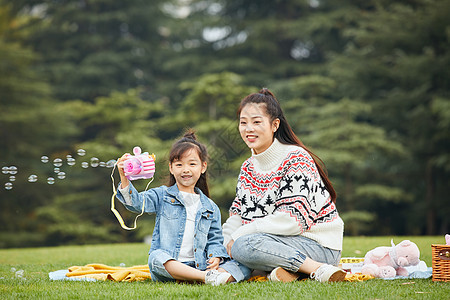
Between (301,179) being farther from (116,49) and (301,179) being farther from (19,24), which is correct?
(19,24)

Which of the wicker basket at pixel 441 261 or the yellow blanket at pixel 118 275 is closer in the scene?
the wicker basket at pixel 441 261

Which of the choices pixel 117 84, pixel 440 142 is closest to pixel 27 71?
pixel 117 84

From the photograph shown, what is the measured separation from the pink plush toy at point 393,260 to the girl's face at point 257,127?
3.54 ft

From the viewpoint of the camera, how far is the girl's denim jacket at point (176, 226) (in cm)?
367

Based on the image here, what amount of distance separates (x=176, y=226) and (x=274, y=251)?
0.66 m

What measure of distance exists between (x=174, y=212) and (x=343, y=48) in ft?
43.2

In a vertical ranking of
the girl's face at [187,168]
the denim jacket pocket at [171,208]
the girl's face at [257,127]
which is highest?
the girl's face at [257,127]

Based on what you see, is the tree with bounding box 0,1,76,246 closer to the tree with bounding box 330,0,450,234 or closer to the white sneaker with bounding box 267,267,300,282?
the tree with bounding box 330,0,450,234

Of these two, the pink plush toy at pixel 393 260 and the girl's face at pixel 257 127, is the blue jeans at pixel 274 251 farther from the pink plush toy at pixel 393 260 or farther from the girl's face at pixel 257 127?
the girl's face at pixel 257 127

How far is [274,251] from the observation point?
139 inches

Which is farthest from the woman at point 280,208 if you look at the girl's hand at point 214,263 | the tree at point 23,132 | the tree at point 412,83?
the tree at point 23,132

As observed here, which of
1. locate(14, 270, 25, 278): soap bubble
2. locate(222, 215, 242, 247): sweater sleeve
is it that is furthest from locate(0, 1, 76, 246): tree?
locate(222, 215, 242, 247): sweater sleeve

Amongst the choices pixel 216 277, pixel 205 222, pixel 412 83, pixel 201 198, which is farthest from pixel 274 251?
pixel 412 83

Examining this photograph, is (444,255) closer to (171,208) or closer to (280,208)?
(280,208)
